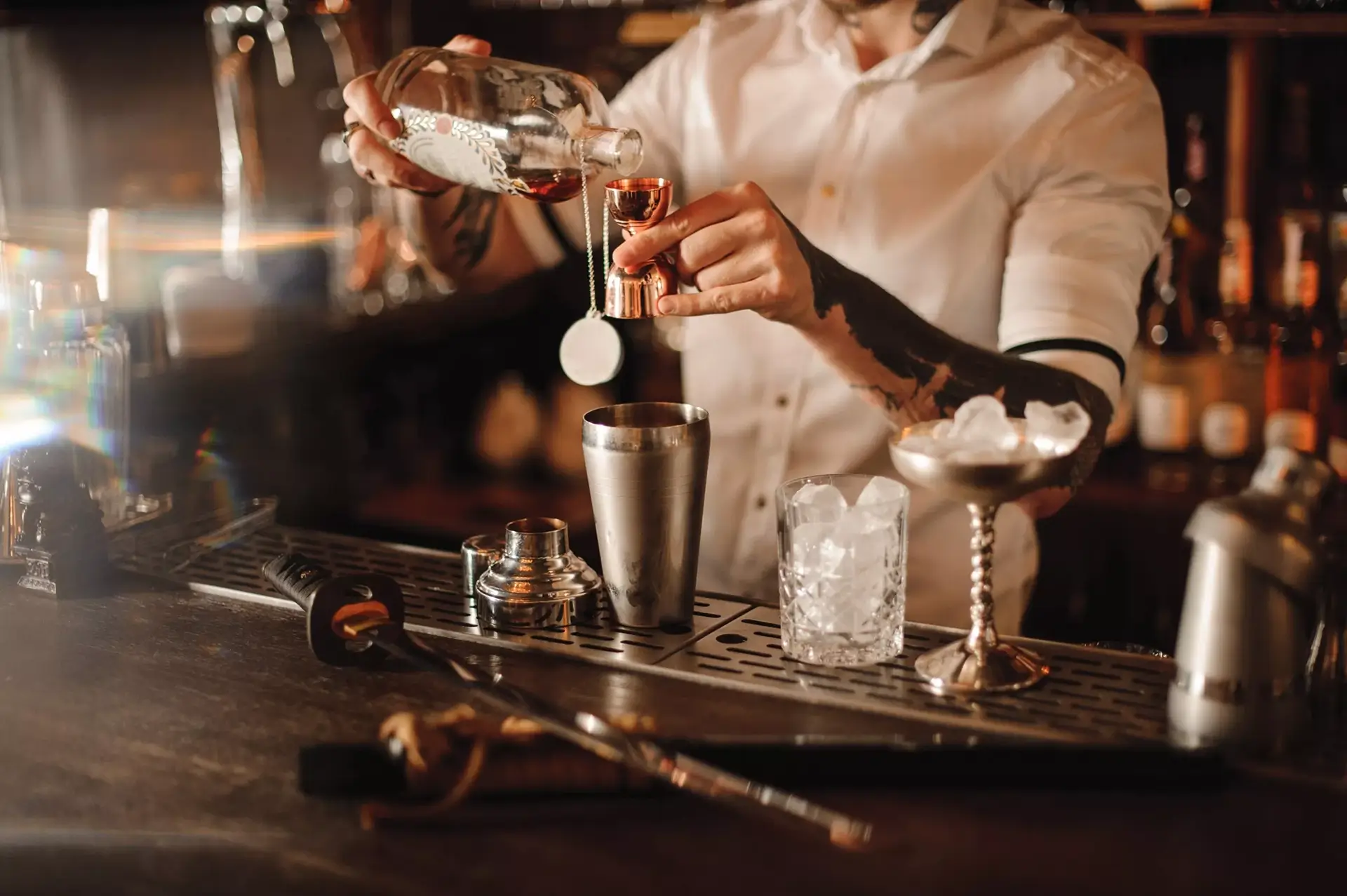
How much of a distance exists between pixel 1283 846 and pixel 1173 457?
1.83 m

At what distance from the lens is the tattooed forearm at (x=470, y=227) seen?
6.38 ft

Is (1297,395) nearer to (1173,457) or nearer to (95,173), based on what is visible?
(1173,457)

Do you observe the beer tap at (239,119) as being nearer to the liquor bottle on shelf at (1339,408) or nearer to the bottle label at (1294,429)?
the bottle label at (1294,429)

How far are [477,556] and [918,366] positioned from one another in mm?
546

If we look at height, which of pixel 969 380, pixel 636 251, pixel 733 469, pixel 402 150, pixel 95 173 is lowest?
pixel 733 469

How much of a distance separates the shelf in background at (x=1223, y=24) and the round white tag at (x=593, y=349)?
148 cm

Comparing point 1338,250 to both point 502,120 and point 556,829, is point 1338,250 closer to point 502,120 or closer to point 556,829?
point 502,120

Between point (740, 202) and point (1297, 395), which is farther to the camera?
point (1297, 395)

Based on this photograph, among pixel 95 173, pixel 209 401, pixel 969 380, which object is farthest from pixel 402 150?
pixel 95 173

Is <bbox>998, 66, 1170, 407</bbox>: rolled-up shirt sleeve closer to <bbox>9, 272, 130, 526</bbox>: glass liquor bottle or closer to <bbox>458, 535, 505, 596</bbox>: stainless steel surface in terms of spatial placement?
<bbox>458, 535, 505, 596</bbox>: stainless steel surface

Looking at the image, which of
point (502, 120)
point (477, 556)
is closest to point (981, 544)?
point (477, 556)

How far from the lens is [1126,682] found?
126 centimetres

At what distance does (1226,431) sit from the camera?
2625mm

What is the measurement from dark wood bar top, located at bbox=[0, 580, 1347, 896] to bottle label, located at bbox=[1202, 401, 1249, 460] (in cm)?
169
